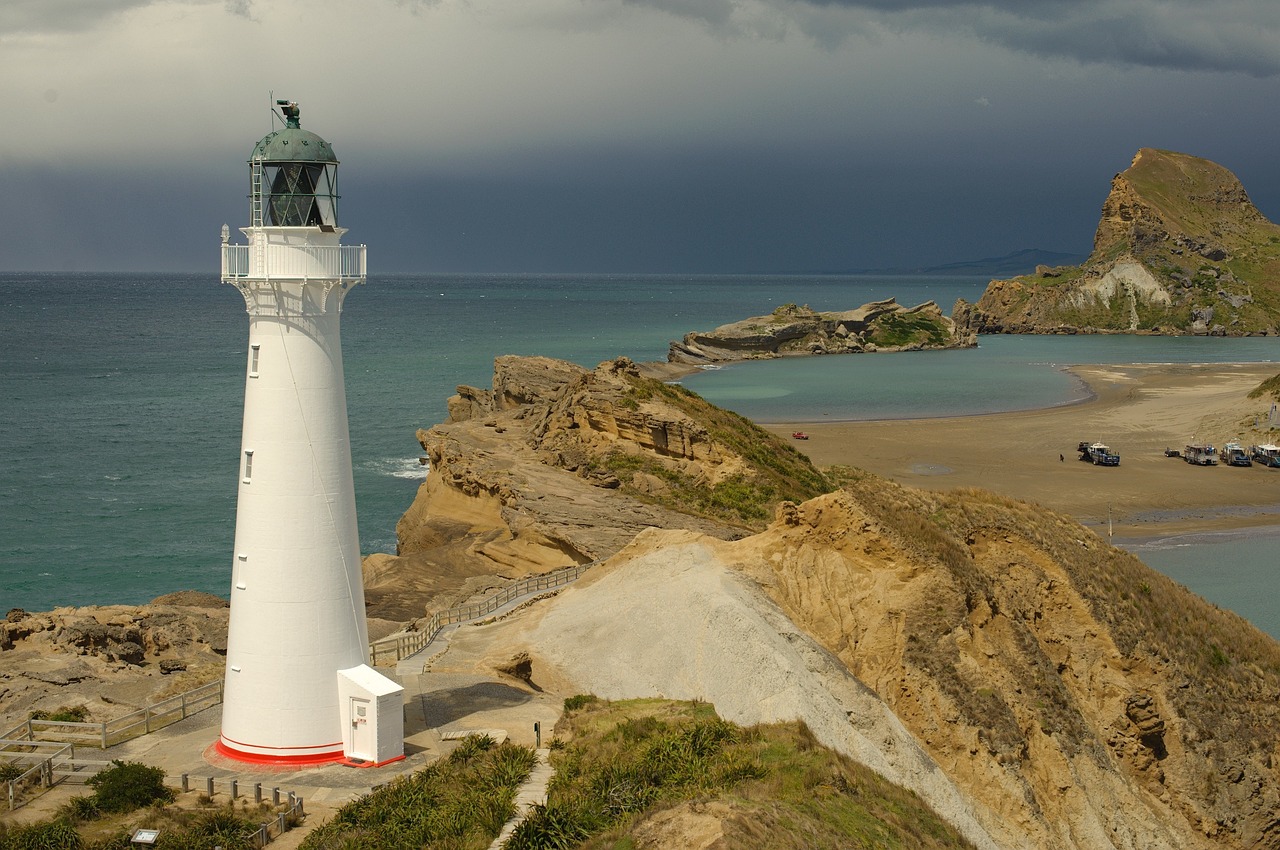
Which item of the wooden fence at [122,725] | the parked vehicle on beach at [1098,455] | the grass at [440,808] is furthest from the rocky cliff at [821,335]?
the grass at [440,808]

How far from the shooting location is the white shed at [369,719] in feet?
58.8

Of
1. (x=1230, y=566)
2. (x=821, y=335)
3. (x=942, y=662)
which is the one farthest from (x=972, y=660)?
(x=821, y=335)

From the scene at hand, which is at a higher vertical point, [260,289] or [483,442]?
[260,289]

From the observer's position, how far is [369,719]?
17969mm

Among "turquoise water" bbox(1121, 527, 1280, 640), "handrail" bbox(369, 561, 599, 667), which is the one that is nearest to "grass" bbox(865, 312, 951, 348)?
"turquoise water" bbox(1121, 527, 1280, 640)

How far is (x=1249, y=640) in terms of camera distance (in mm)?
26312

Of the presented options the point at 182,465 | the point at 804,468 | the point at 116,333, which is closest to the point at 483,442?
the point at 804,468

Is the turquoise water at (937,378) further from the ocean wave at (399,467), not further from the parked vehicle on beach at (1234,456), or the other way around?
the ocean wave at (399,467)

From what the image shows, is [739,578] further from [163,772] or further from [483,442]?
[483,442]

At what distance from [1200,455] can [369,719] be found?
67.3 meters

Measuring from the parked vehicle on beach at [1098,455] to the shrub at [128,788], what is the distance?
212 feet

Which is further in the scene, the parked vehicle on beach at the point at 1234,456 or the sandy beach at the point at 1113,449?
the parked vehicle on beach at the point at 1234,456

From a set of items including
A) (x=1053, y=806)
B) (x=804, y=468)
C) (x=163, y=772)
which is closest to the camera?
(x=163, y=772)

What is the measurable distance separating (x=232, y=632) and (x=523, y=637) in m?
8.71
